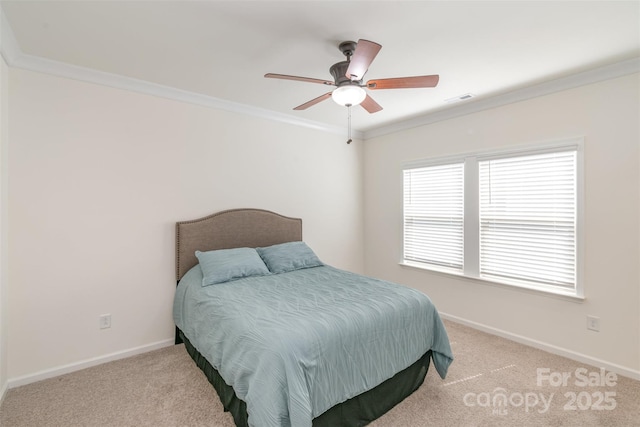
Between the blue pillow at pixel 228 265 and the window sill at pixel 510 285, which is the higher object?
the blue pillow at pixel 228 265

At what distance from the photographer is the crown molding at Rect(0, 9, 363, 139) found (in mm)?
2203

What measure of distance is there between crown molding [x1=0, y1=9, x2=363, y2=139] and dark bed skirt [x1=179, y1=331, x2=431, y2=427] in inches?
101

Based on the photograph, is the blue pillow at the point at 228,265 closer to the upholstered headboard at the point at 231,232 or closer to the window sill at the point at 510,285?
the upholstered headboard at the point at 231,232

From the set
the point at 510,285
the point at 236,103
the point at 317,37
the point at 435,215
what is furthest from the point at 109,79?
the point at 510,285

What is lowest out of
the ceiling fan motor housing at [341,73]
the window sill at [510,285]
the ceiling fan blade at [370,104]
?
Result: the window sill at [510,285]

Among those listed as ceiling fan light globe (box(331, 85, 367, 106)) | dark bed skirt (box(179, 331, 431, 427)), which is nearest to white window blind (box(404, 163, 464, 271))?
dark bed skirt (box(179, 331, 431, 427))

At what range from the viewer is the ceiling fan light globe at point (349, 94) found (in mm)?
2109

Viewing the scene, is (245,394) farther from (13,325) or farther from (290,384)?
(13,325)

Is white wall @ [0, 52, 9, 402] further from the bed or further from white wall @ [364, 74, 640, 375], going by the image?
white wall @ [364, 74, 640, 375]

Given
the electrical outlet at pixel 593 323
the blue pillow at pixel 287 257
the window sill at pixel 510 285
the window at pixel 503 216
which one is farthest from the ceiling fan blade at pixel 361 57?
the electrical outlet at pixel 593 323

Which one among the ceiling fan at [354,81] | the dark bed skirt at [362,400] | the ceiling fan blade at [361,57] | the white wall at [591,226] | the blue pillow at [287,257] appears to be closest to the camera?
the ceiling fan blade at [361,57]

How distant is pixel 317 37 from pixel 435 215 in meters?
2.71

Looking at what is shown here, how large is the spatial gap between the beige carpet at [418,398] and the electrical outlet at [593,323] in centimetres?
33

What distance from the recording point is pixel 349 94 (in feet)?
7.04
